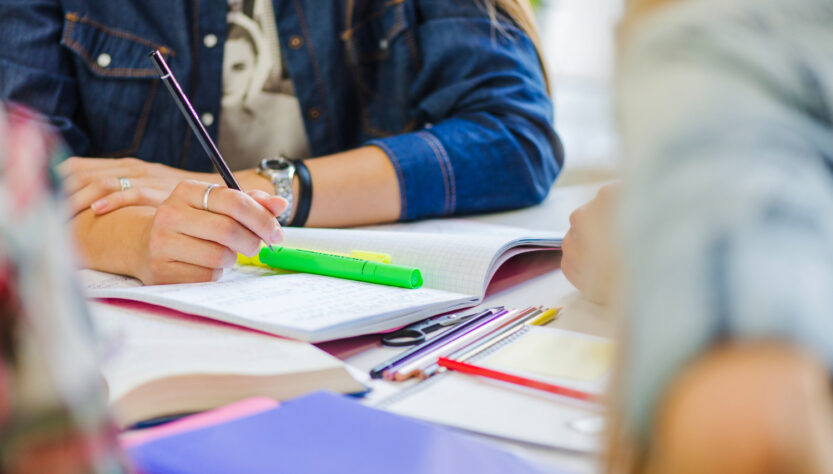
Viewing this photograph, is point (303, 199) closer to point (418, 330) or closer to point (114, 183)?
point (114, 183)

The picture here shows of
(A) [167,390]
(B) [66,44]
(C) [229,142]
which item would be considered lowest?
(A) [167,390]

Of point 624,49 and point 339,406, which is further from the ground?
point 624,49

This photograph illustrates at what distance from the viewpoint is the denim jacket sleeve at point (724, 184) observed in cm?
→ 14

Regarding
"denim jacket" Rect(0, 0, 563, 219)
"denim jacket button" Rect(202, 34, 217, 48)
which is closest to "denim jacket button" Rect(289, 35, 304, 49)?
"denim jacket" Rect(0, 0, 563, 219)

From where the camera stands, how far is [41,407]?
5.6 inches

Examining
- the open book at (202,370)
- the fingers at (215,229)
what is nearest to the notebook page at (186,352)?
the open book at (202,370)

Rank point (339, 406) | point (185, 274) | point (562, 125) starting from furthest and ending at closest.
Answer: point (562, 125), point (185, 274), point (339, 406)

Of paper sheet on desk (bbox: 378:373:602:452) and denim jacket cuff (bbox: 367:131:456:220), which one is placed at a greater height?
denim jacket cuff (bbox: 367:131:456:220)

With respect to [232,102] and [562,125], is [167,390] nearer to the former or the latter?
[232,102]

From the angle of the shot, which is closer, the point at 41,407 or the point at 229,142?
the point at 41,407

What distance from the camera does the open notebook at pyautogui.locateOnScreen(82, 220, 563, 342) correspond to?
419 millimetres

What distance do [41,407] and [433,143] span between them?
0.70 metres

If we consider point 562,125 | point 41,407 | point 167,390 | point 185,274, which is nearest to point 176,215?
point 185,274

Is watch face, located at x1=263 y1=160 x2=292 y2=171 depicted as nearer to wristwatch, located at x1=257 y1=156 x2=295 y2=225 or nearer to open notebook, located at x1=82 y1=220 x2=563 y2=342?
wristwatch, located at x1=257 y1=156 x2=295 y2=225
